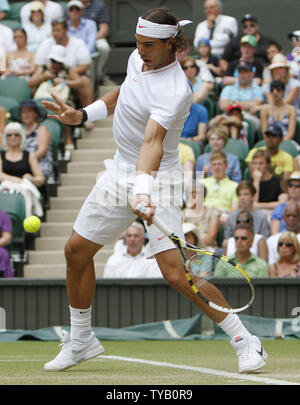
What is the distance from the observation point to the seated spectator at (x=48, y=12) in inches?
609

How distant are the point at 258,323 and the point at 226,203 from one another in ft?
7.08

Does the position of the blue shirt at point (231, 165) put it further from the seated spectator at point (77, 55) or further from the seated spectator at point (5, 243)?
the seated spectator at point (77, 55)

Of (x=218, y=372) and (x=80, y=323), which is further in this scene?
(x=80, y=323)

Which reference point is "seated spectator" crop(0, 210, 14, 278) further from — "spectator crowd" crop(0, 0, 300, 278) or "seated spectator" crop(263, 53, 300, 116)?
"seated spectator" crop(263, 53, 300, 116)

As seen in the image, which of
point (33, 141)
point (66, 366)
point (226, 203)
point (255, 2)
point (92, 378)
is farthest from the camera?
point (255, 2)

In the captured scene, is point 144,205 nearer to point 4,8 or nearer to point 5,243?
point 5,243

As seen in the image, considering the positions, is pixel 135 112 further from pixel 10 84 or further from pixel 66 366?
pixel 10 84

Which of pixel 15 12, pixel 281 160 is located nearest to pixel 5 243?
pixel 281 160

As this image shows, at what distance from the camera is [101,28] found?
15.5 meters

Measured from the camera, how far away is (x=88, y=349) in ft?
20.8

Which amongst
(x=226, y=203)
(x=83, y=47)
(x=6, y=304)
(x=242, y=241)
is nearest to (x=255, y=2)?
(x=83, y=47)

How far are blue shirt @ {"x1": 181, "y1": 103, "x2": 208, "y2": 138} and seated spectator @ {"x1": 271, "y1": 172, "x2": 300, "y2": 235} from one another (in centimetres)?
201

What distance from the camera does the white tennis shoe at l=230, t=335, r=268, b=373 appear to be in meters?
5.83

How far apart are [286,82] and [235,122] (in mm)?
1211
